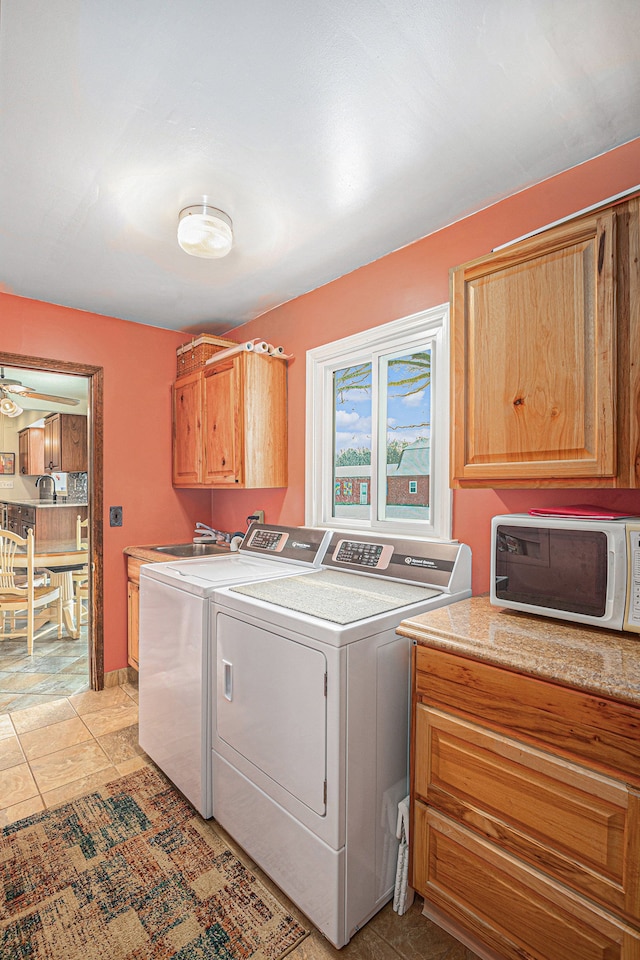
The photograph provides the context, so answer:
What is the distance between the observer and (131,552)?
3117 mm

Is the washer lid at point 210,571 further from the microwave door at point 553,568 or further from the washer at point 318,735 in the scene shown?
the microwave door at point 553,568

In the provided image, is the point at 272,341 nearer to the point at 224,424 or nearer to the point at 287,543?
the point at 224,424

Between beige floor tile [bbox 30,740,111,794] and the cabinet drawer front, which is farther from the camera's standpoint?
beige floor tile [bbox 30,740,111,794]

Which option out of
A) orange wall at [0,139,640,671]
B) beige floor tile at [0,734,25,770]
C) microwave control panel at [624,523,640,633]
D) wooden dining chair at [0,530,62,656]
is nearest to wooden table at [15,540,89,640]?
wooden dining chair at [0,530,62,656]

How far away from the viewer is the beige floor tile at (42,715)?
2.64m

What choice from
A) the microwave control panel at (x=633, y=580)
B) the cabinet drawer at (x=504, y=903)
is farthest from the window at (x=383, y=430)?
the cabinet drawer at (x=504, y=903)

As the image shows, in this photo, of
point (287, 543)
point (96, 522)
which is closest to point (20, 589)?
point (96, 522)

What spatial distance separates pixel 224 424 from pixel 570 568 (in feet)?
7.08

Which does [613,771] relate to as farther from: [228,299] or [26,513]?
[26,513]

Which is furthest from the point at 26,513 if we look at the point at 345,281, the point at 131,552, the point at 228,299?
the point at 345,281

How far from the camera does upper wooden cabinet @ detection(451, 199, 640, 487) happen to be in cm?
128

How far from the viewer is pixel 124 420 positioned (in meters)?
3.23

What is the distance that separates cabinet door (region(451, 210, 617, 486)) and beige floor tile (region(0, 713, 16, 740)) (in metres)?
2.72

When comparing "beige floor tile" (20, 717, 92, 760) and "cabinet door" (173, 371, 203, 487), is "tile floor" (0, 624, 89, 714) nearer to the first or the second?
"beige floor tile" (20, 717, 92, 760)
